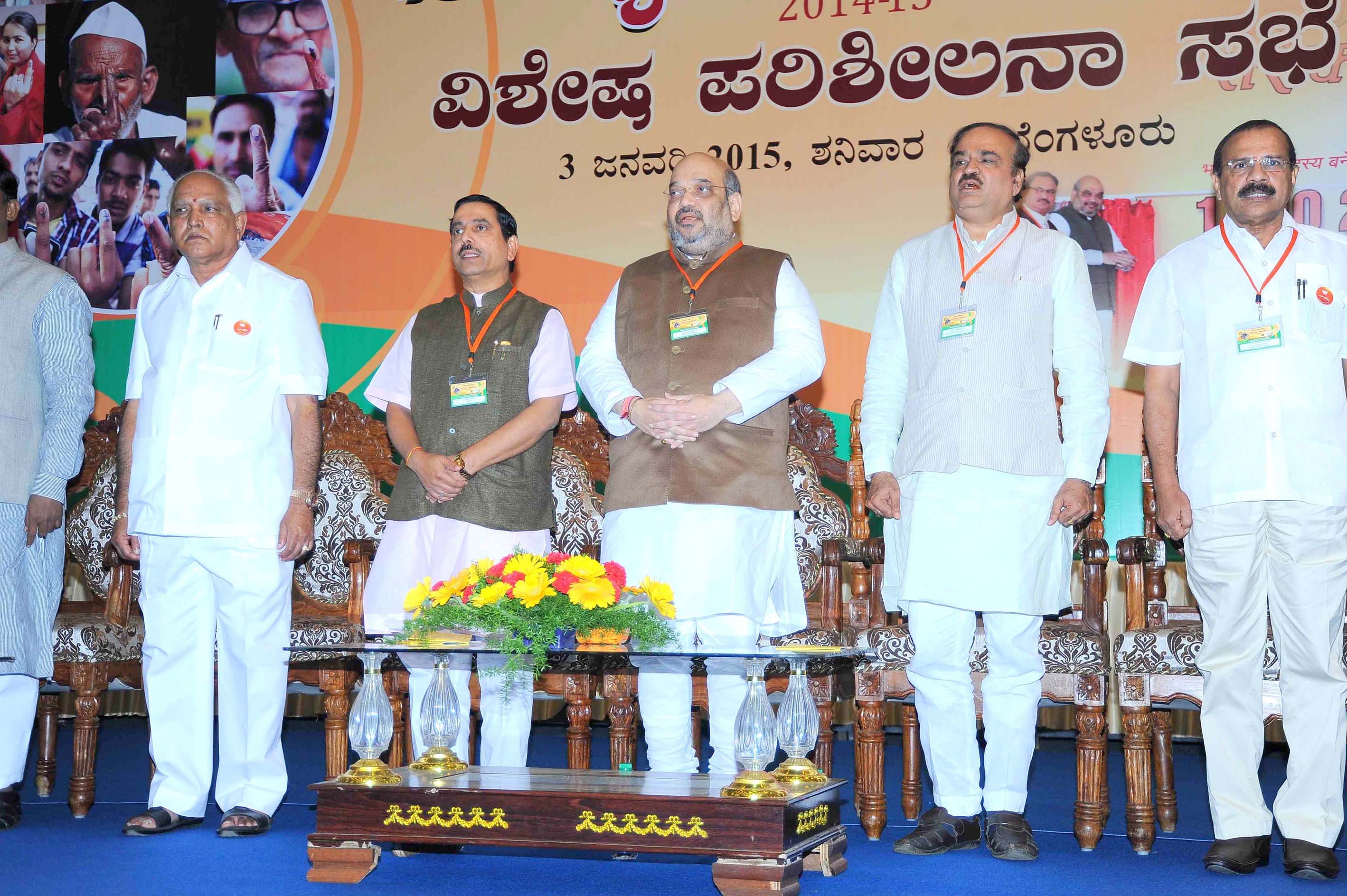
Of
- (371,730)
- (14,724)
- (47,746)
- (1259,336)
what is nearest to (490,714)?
(371,730)

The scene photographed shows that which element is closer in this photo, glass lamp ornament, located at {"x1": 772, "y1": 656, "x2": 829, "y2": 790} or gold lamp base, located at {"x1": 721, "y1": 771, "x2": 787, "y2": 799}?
gold lamp base, located at {"x1": 721, "y1": 771, "x2": 787, "y2": 799}

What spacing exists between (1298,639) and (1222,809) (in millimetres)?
459

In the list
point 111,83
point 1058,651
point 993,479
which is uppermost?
point 111,83

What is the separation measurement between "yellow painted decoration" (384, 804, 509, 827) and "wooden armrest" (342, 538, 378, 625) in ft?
4.76

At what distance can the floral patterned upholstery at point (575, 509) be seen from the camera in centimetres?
481

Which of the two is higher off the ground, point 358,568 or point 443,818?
point 358,568

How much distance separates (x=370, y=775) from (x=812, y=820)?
104cm

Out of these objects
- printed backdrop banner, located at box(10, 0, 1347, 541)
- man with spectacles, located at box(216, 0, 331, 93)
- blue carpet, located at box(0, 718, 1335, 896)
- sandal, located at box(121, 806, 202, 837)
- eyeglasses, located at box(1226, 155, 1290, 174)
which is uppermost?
man with spectacles, located at box(216, 0, 331, 93)

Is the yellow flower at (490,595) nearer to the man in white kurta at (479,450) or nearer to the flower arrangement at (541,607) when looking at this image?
the flower arrangement at (541,607)

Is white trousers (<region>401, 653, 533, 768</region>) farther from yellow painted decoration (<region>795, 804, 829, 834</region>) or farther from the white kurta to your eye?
yellow painted decoration (<region>795, 804, 829, 834</region>)

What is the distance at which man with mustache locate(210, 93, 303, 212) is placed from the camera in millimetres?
6738

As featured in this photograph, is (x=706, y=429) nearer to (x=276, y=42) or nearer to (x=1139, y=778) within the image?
(x=1139, y=778)

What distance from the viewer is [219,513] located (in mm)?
3812

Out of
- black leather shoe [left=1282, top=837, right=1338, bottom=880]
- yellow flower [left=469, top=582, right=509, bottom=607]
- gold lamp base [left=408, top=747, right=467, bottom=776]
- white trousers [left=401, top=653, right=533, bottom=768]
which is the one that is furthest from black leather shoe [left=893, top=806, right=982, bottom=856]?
yellow flower [left=469, top=582, right=509, bottom=607]
